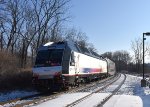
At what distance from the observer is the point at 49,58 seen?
24609 mm

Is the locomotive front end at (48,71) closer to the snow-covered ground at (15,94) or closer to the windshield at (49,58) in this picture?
the windshield at (49,58)

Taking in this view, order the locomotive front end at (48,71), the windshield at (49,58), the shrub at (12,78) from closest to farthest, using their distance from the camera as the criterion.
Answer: the locomotive front end at (48,71) < the windshield at (49,58) < the shrub at (12,78)

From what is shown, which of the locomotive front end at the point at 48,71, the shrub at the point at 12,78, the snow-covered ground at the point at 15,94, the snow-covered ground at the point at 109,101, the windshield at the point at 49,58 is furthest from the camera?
the shrub at the point at 12,78

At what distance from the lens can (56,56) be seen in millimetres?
24703

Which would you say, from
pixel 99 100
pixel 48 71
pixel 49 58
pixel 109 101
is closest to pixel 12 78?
pixel 49 58

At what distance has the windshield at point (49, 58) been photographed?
79.7 ft

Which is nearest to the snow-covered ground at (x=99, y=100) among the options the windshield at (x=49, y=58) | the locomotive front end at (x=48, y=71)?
the locomotive front end at (x=48, y=71)

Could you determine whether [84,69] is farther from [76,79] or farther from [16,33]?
[16,33]

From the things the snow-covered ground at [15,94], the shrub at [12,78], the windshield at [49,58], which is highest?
the windshield at [49,58]

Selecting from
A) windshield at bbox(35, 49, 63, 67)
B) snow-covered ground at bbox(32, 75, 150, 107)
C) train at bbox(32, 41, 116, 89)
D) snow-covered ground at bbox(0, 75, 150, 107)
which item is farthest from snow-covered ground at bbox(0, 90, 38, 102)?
snow-covered ground at bbox(32, 75, 150, 107)

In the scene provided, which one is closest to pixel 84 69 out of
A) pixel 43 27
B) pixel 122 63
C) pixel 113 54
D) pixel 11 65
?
pixel 11 65

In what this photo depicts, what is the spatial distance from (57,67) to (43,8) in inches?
1005

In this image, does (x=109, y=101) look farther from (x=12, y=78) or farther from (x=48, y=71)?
(x=12, y=78)

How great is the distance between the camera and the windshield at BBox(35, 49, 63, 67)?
24297 millimetres
